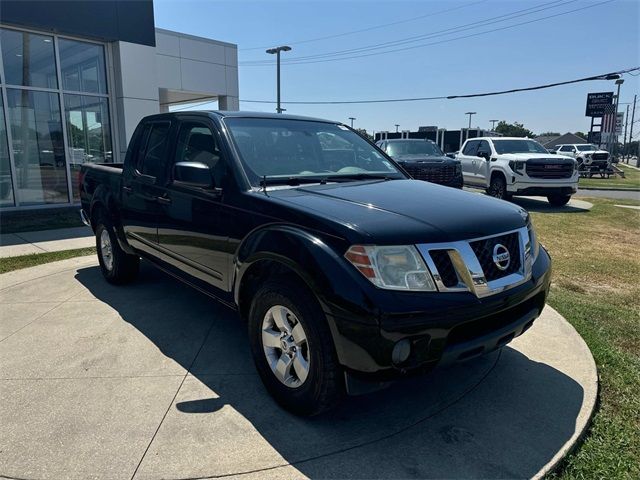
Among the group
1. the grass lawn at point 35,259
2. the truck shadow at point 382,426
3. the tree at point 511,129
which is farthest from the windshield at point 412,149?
the tree at point 511,129

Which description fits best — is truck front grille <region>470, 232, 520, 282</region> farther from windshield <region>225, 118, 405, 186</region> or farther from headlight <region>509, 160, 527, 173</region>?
headlight <region>509, 160, 527, 173</region>

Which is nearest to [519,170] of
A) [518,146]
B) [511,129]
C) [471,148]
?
[518,146]

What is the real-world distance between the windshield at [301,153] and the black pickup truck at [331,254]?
13 mm

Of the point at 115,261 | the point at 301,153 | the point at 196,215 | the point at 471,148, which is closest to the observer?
the point at 196,215

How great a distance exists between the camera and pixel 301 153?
385cm

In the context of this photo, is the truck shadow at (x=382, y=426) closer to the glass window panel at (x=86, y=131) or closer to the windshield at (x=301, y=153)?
the windshield at (x=301, y=153)

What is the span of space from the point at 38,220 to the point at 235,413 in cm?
911

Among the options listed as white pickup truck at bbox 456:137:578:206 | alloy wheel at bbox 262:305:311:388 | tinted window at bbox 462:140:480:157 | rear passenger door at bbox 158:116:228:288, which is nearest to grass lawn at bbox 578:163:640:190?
tinted window at bbox 462:140:480:157

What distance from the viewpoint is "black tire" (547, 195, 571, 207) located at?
1331 cm

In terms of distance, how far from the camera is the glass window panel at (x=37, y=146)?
11195 millimetres

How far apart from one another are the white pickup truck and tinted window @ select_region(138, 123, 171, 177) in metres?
10.8

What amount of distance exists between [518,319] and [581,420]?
2.30 feet

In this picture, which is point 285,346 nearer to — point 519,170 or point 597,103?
point 519,170

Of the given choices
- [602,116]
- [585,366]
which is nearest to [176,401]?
[585,366]
